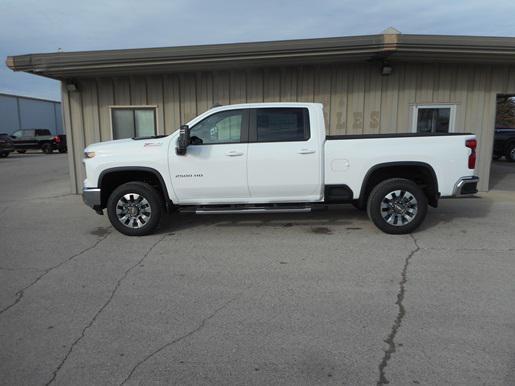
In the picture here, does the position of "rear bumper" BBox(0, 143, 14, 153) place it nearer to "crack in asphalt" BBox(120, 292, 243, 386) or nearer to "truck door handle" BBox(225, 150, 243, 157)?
"truck door handle" BBox(225, 150, 243, 157)

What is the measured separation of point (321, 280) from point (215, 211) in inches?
90.0

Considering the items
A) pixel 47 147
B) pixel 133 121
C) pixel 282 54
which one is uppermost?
pixel 282 54

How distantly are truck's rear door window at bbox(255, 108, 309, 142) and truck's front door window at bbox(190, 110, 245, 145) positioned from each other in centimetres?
29

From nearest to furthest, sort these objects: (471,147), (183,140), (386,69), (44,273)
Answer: (44,273), (183,140), (471,147), (386,69)

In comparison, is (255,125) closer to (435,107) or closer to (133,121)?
(133,121)

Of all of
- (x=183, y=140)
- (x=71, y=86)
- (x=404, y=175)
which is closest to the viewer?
(x=183, y=140)

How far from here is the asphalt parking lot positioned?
3.02m

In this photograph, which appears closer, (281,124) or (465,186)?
(465,186)

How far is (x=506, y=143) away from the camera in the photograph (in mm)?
18703

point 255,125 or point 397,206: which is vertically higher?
point 255,125

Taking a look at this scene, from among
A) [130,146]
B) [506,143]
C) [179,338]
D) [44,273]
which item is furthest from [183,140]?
[506,143]

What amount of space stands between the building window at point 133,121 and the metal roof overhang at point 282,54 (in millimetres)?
1190

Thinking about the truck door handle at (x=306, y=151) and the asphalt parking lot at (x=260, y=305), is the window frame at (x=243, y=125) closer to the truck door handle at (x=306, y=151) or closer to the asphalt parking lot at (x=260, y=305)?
the truck door handle at (x=306, y=151)

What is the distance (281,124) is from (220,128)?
93 cm
